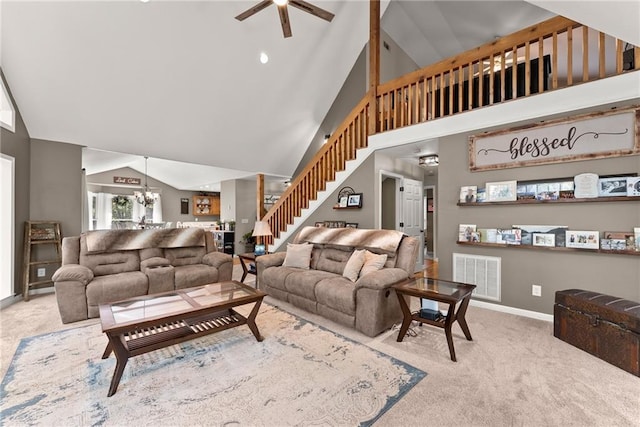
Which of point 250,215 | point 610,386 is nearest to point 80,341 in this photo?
point 610,386

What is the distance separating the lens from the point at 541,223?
3361 mm

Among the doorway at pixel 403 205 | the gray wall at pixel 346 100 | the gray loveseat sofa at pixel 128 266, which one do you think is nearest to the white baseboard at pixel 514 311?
the doorway at pixel 403 205

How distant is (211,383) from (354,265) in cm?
192

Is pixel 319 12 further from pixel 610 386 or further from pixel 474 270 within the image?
pixel 610 386

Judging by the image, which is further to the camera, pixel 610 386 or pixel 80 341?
pixel 80 341

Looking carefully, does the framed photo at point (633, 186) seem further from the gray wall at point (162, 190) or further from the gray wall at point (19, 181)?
the gray wall at point (162, 190)

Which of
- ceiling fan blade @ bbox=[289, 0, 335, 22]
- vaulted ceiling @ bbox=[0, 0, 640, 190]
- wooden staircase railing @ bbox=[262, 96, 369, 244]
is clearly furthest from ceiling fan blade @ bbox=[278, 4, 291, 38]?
wooden staircase railing @ bbox=[262, 96, 369, 244]

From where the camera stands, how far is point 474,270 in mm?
3855

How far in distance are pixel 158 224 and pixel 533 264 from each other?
9322mm

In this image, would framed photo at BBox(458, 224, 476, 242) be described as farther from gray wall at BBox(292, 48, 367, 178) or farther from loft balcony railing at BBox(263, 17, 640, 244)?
gray wall at BBox(292, 48, 367, 178)

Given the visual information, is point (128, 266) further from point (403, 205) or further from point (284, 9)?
point (403, 205)

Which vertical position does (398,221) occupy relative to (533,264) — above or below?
above

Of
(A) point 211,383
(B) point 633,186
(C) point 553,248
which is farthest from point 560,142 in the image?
(A) point 211,383

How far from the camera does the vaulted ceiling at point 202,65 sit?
347cm
